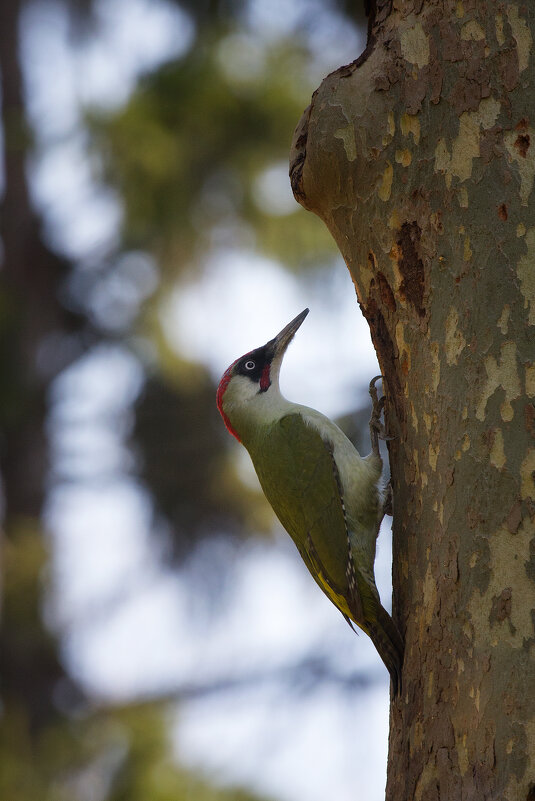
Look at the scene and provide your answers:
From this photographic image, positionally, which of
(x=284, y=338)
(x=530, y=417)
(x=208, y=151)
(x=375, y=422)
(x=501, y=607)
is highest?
(x=208, y=151)

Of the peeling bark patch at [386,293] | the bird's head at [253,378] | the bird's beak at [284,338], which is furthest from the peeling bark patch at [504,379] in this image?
the bird's beak at [284,338]

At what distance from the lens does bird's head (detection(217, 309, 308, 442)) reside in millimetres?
3969

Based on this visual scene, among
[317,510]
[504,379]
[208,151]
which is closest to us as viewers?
[504,379]

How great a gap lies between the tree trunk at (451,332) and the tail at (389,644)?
0.06m

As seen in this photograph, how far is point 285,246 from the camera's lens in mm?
7605

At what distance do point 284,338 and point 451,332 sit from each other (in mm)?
1811

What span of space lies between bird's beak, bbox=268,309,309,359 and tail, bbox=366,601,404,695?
1.60 metres

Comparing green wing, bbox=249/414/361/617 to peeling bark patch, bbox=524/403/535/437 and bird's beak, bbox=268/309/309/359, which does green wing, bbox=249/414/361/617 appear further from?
peeling bark patch, bbox=524/403/535/437

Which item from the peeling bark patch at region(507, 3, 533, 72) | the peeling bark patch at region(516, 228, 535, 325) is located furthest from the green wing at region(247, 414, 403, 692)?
the peeling bark patch at region(507, 3, 533, 72)

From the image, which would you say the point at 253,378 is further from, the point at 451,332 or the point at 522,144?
the point at 522,144

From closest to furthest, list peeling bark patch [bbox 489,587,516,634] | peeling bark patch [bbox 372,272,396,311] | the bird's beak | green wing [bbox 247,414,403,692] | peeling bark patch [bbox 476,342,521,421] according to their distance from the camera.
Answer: peeling bark patch [bbox 489,587,516,634], peeling bark patch [bbox 476,342,521,421], peeling bark patch [bbox 372,272,396,311], green wing [bbox 247,414,403,692], the bird's beak

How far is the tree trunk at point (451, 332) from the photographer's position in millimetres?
2047

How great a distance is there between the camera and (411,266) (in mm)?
2520

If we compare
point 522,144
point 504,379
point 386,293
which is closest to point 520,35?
point 522,144
